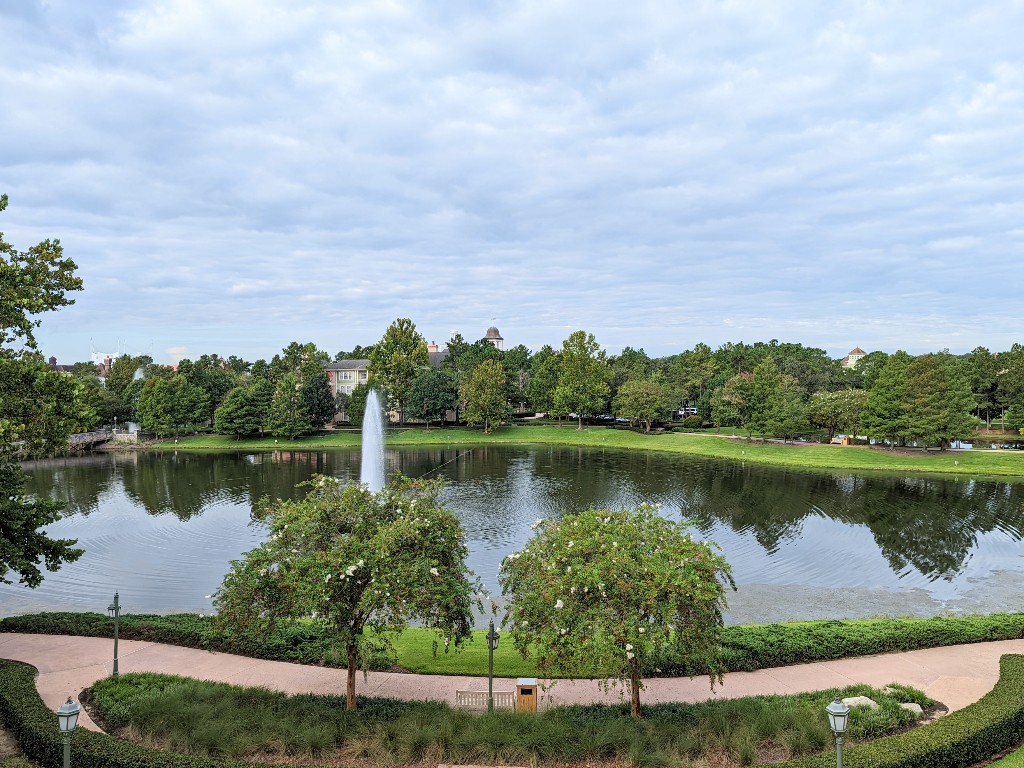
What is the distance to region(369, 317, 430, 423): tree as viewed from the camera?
80.8m

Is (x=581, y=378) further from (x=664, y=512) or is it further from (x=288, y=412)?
(x=664, y=512)

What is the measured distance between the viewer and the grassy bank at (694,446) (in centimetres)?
5266

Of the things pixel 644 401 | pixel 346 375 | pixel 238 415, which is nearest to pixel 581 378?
pixel 644 401

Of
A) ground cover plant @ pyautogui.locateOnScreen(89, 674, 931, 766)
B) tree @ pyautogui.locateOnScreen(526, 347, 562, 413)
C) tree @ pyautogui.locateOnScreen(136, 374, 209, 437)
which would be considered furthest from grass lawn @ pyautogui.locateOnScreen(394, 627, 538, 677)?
tree @ pyautogui.locateOnScreen(136, 374, 209, 437)

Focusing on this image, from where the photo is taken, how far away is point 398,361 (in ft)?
265

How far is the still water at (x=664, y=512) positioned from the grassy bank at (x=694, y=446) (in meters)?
5.27

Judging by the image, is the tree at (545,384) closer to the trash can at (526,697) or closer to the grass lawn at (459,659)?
the grass lawn at (459,659)

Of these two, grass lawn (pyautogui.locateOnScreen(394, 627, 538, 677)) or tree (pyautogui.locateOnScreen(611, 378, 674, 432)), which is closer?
grass lawn (pyautogui.locateOnScreen(394, 627, 538, 677))

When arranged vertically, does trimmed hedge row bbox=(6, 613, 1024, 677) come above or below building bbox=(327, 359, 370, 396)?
below

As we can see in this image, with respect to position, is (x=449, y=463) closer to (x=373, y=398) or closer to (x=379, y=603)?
(x=373, y=398)

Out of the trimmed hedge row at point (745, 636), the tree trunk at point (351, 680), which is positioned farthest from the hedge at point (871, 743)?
the trimmed hedge row at point (745, 636)

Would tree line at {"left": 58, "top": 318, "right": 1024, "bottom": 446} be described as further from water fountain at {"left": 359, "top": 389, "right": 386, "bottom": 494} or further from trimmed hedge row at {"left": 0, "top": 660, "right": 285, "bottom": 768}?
trimmed hedge row at {"left": 0, "top": 660, "right": 285, "bottom": 768}

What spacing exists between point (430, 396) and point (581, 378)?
19595mm

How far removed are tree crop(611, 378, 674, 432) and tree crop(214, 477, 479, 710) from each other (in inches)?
2557
